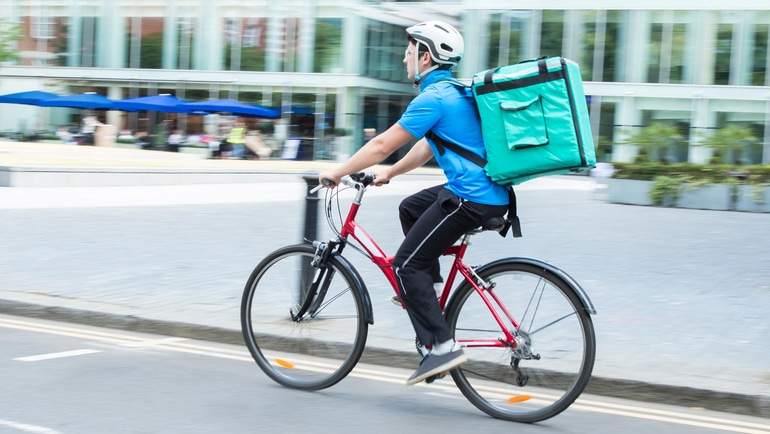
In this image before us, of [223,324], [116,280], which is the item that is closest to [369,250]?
[223,324]

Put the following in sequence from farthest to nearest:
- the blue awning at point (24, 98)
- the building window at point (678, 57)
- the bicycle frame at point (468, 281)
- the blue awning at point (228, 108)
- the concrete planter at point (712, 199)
A: the building window at point (678, 57), the blue awning at point (24, 98), the blue awning at point (228, 108), the concrete planter at point (712, 199), the bicycle frame at point (468, 281)

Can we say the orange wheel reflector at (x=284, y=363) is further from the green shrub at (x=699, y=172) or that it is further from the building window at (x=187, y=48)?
the building window at (x=187, y=48)

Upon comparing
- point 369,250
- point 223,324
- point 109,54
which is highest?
point 109,54

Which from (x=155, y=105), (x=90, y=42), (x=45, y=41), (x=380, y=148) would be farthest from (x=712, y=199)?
(x=45, y=41)

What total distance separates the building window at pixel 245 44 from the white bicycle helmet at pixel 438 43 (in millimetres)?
36412

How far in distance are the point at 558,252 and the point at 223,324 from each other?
5.24m

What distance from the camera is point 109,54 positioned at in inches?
1692

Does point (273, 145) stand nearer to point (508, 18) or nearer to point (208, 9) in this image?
point (208, 9)

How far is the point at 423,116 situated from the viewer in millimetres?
4590

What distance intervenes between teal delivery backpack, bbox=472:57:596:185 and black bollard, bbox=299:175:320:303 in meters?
1.30

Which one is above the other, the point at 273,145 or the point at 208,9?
the point at 208,9

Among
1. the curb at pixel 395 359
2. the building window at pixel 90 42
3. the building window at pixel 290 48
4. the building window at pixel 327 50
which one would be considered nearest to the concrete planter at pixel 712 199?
the curb at pixel 395 359

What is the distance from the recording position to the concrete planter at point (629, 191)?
2022 cm

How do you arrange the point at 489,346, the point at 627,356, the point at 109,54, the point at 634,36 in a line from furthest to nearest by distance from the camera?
the point at 109,54 → the point at 634,36 → the point at 627,356 → the point at 489,346
